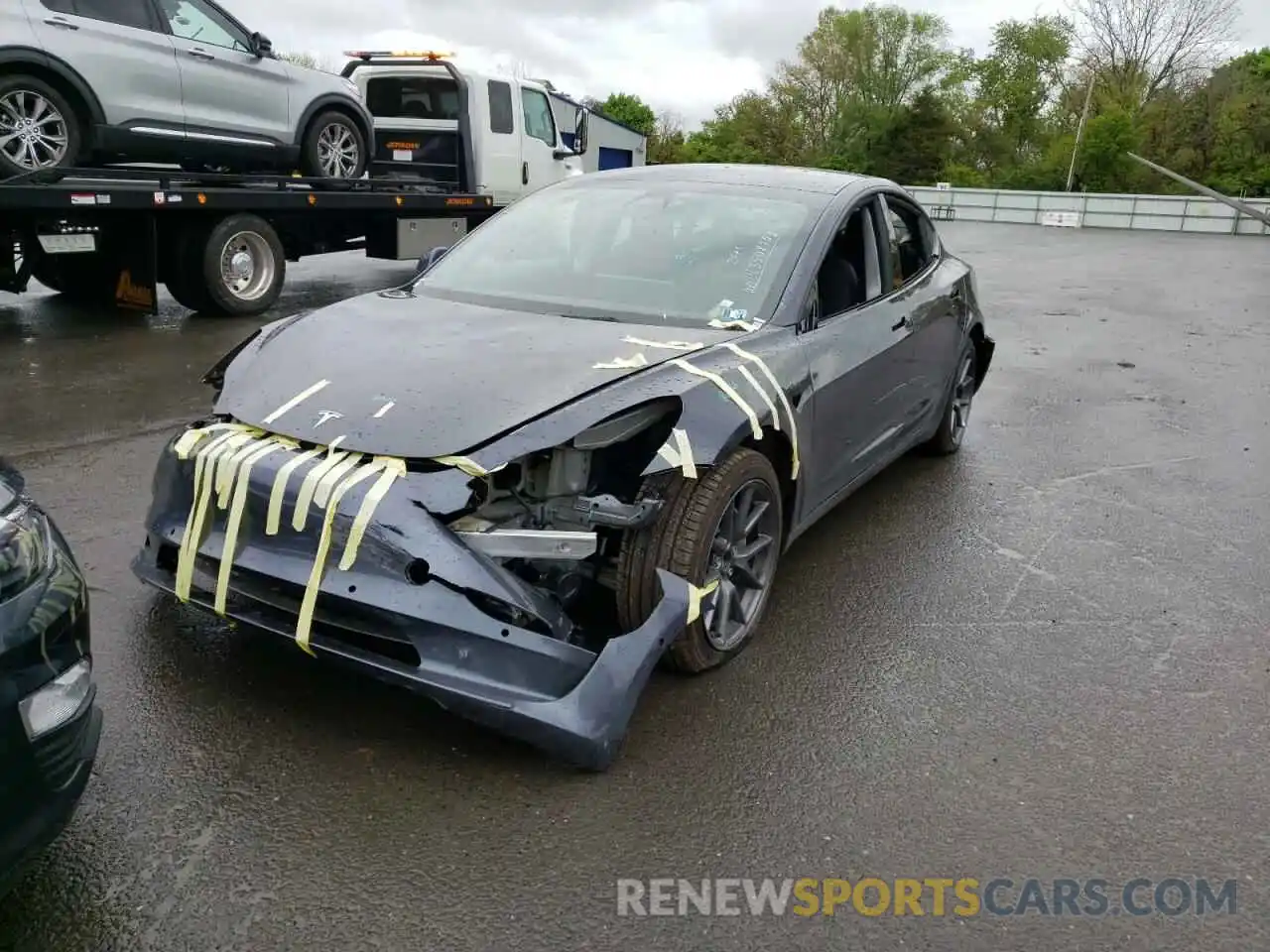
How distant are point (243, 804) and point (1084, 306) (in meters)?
12.6

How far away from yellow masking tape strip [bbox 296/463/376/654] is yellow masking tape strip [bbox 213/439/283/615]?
291 millimetres

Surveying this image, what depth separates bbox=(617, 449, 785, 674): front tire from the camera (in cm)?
297

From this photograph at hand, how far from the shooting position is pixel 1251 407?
732 cm

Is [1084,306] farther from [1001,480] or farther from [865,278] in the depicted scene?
[865,278]

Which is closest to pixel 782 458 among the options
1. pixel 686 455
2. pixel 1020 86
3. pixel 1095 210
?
pixel 686 455

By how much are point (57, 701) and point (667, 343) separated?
2080mm

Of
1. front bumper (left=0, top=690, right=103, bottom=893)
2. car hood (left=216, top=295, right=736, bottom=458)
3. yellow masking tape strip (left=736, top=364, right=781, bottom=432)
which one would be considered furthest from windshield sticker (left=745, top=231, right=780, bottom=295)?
front bumper (left=0, top=690, right=103, bottom=893)

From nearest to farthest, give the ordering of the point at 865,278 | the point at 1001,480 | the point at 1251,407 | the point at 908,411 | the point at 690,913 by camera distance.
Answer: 1. the point at 690,913
2. the point at 865,278
3. the point at 908,411
4. the point at 1001,480
5. the point at 1251,407

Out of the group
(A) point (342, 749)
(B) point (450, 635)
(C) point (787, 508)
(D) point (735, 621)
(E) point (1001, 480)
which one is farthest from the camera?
(E) point (1001, 480)

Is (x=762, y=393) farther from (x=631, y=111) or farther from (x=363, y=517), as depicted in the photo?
(x=631, y=111)

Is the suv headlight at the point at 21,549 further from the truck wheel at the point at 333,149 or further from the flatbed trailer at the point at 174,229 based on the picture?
the truck wheel at the point at 333,149

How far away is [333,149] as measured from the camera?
10117mm

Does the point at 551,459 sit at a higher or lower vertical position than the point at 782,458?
higher

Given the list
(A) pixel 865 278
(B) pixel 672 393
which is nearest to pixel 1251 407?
(A) pixel 865 278
